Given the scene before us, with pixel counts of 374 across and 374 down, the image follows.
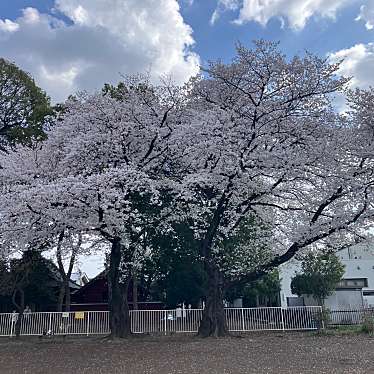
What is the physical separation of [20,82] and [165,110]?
29.3 feet

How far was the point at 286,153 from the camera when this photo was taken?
13.0 m

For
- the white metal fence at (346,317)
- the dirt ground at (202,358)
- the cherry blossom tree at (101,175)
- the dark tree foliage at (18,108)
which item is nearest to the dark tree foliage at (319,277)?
the white metal fence at (346,317)

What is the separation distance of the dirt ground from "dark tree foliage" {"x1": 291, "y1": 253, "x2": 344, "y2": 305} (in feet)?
40.8

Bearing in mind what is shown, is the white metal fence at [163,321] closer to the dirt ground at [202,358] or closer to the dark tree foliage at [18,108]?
the dirt ground at [202,358]

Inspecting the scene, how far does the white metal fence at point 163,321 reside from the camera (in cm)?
1831

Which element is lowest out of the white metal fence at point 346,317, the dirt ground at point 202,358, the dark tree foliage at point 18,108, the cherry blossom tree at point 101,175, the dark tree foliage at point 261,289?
the dirt ground at point 202,358

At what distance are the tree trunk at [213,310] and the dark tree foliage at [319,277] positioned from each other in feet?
37.7

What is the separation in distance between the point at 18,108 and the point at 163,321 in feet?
36.4

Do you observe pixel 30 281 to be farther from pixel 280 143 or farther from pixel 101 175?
pixel 280 143

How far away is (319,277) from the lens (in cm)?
2556

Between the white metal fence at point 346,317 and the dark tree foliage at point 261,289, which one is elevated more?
the dark tree foliage at point 261,289

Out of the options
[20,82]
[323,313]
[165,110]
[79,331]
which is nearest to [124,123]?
[165,110]

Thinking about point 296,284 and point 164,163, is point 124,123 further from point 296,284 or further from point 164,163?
point 296,284

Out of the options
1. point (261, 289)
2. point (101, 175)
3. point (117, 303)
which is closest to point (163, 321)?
point (117, 303)
